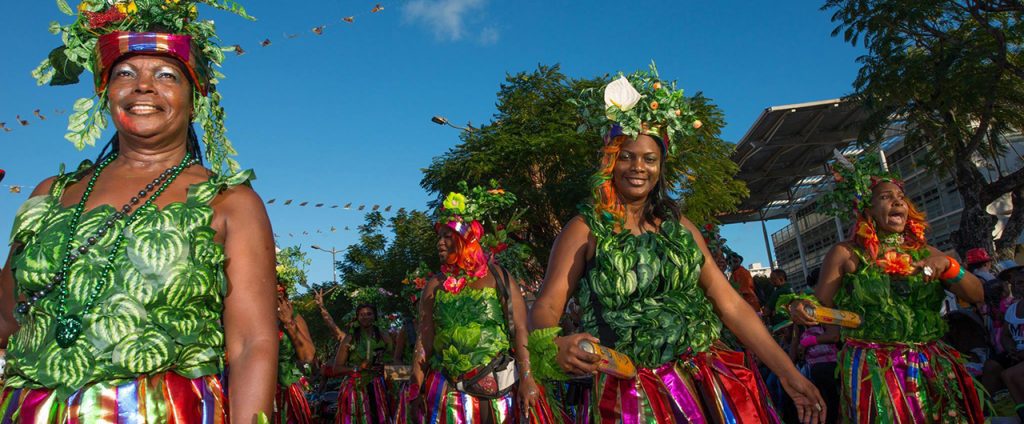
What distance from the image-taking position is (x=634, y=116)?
3.68 metres

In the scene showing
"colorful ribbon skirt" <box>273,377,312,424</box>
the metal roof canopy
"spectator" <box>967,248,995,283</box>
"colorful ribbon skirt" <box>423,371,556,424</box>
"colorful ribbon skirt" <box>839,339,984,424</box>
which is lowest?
"colorful ribbon skirt" <box>839,339,984,424</box>

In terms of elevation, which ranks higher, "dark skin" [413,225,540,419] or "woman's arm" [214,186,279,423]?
"dark skin" [413,225,540,419]

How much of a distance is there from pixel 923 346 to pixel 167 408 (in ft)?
15.3

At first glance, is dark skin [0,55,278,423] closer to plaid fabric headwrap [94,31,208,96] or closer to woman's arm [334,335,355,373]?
plaid fabric headwrap [94,31,208,96]

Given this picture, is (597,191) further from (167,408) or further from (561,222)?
(561,222)

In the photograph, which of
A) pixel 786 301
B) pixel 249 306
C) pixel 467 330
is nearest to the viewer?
pixel 249 306

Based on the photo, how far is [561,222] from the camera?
61.7 ft

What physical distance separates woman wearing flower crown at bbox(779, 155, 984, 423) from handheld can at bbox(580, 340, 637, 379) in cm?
279

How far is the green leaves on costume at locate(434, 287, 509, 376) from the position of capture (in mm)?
6023

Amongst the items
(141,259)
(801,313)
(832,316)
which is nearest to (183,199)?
(141,259)

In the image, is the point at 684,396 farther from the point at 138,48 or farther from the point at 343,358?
the point at 343,358

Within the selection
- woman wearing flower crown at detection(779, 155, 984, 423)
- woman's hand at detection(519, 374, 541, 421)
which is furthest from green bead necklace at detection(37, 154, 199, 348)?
woman wearing flower crown at detection(779, 155, 984, 423)

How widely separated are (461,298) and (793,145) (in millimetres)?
25010

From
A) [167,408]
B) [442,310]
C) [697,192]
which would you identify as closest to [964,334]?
[442,310]
